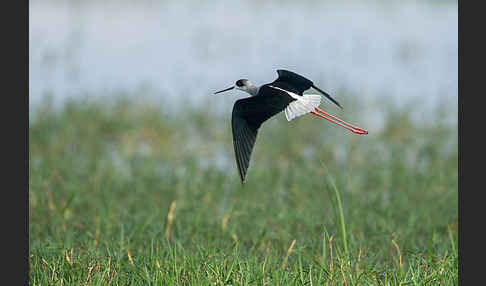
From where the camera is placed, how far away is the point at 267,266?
146 inches

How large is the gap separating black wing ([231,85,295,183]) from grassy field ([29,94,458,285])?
791mm

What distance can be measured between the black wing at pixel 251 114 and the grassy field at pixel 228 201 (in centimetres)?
79

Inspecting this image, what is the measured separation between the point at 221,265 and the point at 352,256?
1066 mm

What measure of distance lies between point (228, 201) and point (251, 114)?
3.18 m

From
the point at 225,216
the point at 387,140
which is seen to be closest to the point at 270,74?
the point at 387,140

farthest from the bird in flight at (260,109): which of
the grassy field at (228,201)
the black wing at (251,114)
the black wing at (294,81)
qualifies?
the grassy field at (228,201)

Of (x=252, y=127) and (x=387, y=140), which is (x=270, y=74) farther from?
(x=252, y=127)

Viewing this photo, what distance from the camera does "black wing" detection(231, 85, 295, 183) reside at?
2.80 metres

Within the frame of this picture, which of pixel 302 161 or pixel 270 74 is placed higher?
pixel 270 74

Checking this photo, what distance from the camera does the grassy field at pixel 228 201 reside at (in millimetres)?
3582

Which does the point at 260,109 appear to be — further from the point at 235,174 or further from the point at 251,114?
the point at 235,174

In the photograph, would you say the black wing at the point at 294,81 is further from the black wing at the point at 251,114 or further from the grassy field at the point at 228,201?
the grassy field at the point at 228,201

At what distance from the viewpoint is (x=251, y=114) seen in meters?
2.85

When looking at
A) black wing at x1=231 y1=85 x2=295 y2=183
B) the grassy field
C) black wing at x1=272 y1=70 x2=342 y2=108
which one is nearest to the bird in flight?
black wing at x1=231 y1=85 x2=295 y2=183
